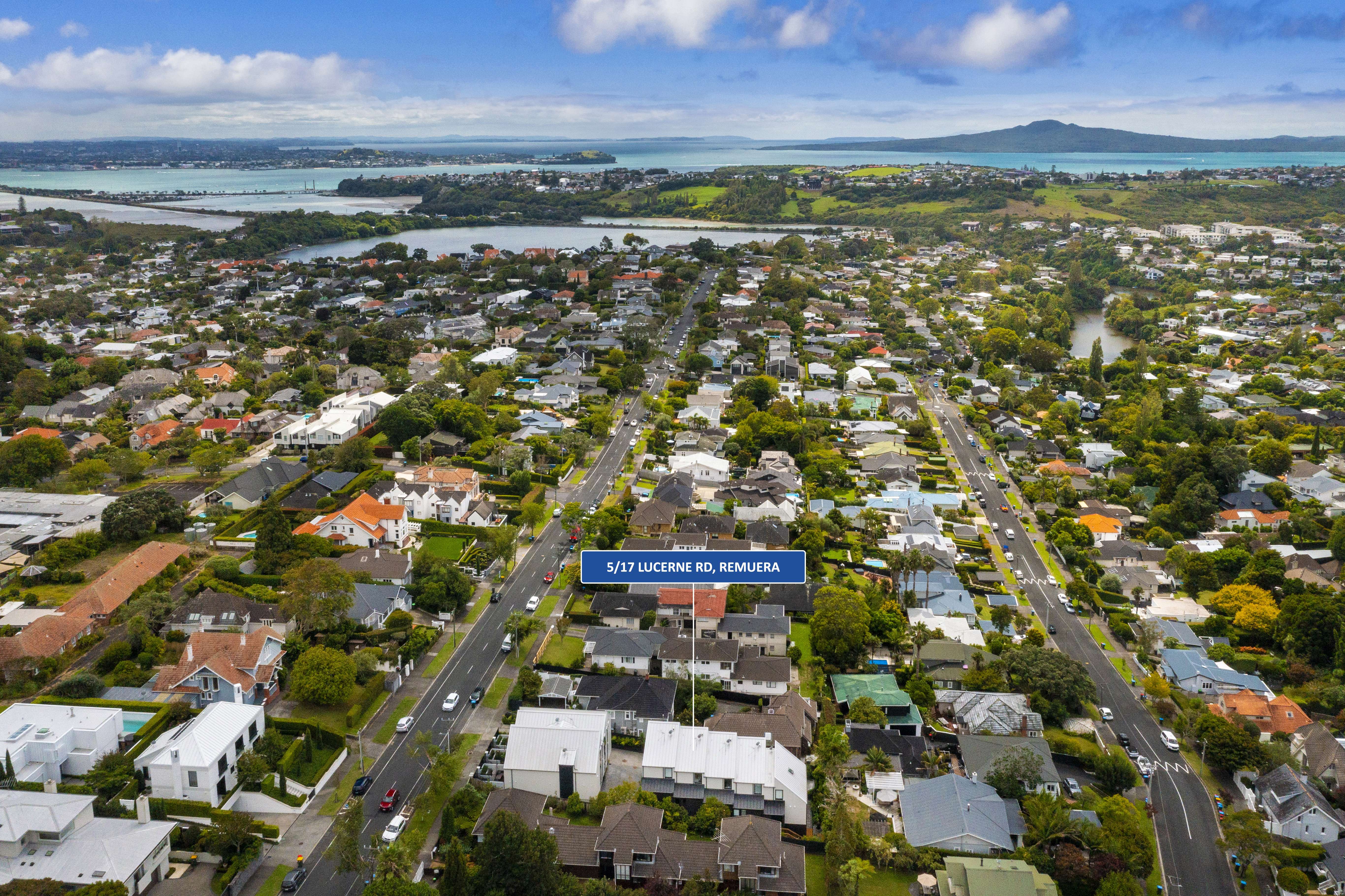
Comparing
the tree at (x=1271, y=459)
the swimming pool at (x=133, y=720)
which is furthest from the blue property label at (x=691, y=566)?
the tree at (x=1271, y=459)

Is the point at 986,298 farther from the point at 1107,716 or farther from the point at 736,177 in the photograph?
the point at 736,177

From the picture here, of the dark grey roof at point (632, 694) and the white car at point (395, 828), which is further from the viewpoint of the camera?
the dark grey roof at point (632, 694)

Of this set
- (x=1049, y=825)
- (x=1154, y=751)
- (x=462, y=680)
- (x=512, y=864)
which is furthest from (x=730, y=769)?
(x=1154, y=751)

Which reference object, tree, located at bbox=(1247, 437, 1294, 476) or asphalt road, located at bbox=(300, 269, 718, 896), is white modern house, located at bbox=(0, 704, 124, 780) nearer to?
asphalt road, located at bbox=(300, 269, 718, 896)

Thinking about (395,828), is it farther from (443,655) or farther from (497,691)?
(443,655)

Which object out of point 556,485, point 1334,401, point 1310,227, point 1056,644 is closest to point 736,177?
point 1310,227

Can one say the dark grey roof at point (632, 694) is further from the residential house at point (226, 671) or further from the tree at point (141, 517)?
the tree at point (141, 517)
